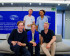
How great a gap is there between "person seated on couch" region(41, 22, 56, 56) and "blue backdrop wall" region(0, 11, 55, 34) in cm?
500

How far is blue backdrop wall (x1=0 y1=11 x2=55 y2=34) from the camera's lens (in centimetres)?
827

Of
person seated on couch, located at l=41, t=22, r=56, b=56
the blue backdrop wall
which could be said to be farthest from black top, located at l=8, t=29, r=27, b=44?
the blue backdrop wall

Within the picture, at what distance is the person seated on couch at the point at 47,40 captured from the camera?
10.5ft

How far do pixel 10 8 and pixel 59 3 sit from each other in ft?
11.4

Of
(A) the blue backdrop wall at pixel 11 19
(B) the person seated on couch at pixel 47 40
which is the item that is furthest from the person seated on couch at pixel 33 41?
(A) the blue backdrop wall at pixel 11 19

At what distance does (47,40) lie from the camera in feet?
11.0

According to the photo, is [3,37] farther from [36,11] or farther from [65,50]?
[65,50]

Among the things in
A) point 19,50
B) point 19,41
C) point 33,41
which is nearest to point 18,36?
point 19,41

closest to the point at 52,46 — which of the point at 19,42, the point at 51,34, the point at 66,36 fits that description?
the point at 51,34

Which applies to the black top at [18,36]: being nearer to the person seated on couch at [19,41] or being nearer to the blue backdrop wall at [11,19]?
the person seated on couch at [19,41]

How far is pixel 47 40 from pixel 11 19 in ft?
18.1

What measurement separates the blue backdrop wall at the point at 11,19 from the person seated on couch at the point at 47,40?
16.4 ft

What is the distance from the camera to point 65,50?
3418 millimetres

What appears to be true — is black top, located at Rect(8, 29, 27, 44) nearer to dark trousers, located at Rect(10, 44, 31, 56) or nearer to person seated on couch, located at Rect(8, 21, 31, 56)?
person seated on couch, located at Rect(8, 21, 31, 56)
